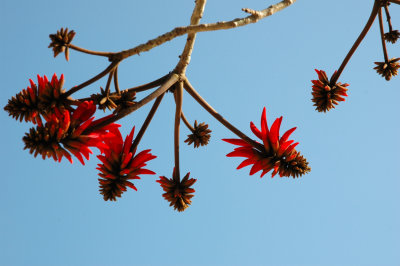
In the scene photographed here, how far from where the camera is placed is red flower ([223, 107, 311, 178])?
1.75 meters

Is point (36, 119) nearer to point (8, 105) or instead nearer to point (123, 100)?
point (8, 105)

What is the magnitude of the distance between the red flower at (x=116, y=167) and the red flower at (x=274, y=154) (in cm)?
50

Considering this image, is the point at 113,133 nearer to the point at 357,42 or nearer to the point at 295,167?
the point at 295,167

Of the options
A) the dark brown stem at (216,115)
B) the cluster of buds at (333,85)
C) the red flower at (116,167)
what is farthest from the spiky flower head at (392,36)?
the red flower at (116,167)

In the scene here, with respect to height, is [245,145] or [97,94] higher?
[97,94]

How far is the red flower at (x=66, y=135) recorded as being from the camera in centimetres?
141

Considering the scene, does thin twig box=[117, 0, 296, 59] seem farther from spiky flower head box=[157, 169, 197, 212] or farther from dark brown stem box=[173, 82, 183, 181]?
spiky flower head box=[157, 169, 197, 212]

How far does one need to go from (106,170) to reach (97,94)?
14.2 inches

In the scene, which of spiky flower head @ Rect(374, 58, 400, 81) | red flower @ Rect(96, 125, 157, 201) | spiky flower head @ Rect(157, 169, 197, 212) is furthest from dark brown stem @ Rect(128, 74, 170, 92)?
spiky flower head @ Rect(374, 58, 400, 81)

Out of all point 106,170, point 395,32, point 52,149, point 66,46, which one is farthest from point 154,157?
point 395,32

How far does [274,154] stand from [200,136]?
26.8 inches

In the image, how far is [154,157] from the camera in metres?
1.84

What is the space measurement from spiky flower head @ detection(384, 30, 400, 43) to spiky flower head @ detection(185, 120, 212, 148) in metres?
1.39

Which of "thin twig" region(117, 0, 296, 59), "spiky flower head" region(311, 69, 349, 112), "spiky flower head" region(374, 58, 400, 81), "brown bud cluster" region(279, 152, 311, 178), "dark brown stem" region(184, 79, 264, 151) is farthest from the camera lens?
"spiky flower head" region(374, 58, 400, 81)
